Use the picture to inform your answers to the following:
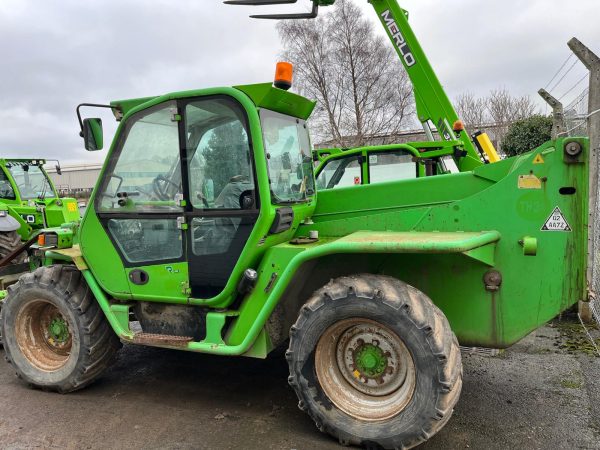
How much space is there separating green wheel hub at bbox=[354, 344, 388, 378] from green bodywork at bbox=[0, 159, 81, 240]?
22.0 feet

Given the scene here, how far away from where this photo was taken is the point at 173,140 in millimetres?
3354

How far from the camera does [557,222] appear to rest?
2.85 metres

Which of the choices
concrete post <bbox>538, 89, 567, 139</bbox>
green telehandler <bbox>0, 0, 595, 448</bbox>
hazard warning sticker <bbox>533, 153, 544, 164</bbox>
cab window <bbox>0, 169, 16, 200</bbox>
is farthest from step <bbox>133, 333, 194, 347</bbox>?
cab window <bbox>0, 169, 16, 200</bbox>

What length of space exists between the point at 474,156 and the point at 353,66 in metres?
15.5

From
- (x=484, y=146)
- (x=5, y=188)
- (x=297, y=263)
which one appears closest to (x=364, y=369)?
(x=297, y=263)

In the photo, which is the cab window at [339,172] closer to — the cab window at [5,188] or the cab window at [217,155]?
the cab window at [217,155]

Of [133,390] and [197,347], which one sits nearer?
[197,347]

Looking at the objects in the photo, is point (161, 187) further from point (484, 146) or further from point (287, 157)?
point (484, 146)

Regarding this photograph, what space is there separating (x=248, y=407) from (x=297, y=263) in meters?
1.29

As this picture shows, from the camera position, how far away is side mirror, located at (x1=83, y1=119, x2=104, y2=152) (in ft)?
11.5

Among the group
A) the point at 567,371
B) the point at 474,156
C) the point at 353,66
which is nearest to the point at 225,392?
the point at 567,371

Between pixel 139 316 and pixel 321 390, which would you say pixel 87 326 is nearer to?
pixel 139 316

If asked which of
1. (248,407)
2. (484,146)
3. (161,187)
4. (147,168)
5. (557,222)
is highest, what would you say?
(484,146)

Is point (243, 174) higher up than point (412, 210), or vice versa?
point (243, 174)
